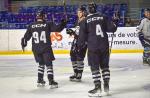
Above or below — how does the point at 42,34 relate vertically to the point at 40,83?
above

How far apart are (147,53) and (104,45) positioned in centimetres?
431

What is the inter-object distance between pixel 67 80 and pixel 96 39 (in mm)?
2030

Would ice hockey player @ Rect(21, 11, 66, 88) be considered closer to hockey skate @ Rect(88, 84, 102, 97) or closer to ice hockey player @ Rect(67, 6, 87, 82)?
ice hockey player @ Rect(67, 6, 87, 82)

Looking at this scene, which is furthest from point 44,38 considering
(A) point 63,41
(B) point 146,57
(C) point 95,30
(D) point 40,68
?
(A) point 63,41

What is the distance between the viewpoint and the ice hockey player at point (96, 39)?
271 inches

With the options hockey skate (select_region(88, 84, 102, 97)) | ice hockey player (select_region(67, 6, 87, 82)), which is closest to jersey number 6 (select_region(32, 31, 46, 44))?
ice hockey player (select_region(67, 6, 87, 82))

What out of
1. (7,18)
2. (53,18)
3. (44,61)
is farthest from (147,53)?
(7,18)

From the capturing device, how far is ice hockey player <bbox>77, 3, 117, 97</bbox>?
6.89 meters

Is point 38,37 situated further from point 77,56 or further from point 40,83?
point 77,56

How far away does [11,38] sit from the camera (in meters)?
14.4

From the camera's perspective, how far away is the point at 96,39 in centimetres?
689

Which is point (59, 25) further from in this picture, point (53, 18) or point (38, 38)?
point (53, 18)

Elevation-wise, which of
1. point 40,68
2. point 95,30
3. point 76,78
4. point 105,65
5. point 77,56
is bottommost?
point 76,78

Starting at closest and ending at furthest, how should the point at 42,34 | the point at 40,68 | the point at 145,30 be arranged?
the point at 42,34 → the point at 40,68 → the point at 145,30
